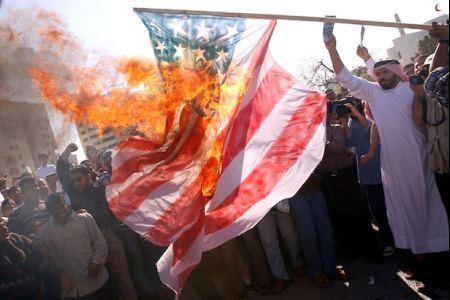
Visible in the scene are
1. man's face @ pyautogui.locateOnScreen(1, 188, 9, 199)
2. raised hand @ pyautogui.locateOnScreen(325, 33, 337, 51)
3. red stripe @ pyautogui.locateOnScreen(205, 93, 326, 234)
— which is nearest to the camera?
red stripe @ pyautogui.locateOnScreen(205, 93, 326, 234)

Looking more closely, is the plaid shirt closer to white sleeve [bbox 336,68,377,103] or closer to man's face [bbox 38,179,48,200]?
white sleeve [bbox 336,68,377,103]

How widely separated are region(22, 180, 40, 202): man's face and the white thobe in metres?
4.51

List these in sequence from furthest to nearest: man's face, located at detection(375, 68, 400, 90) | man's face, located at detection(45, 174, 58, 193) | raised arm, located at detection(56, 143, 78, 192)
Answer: man's face, located at detection(45, 174, 58, 193)
raised arm, located at detection(56, 143, 78, 192)
man's face, located at detection(375, 68, 400, 90)

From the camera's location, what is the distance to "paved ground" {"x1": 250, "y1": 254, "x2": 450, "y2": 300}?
4.01 metres

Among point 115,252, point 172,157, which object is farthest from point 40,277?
point 172,157

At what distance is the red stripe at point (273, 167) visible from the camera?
3.71 metres

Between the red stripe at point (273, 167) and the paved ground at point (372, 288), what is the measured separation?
65.1 inches

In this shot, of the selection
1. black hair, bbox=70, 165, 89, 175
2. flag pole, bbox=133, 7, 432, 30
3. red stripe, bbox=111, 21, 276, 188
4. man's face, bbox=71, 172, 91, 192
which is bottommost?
man's face, bbox=71, 172, 91, 192

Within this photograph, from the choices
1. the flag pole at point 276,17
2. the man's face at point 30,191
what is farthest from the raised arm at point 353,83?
the man's face at point 30,191

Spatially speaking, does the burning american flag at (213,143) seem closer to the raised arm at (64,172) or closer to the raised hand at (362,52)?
the raised hand at (362,52)

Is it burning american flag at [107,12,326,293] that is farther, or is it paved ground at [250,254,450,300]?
paved ground at [250,254,450,300]

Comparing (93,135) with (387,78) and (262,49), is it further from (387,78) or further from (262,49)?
(387,78)

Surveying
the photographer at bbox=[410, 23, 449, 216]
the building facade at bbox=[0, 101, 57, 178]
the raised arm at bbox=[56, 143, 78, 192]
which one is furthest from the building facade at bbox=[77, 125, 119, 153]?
the building facade at bbox=[0, 101, 57, 178]

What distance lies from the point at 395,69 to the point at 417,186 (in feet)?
4.24
